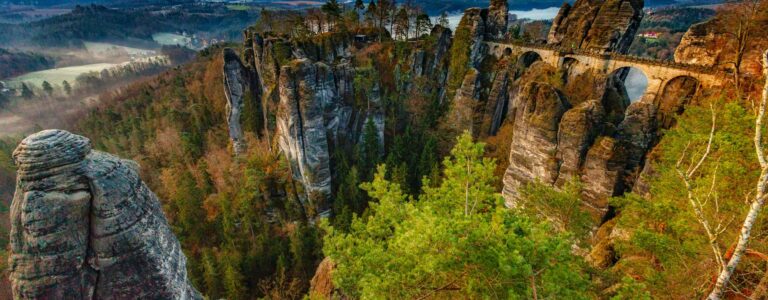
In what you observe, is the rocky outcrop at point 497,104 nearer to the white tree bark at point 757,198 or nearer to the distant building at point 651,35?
the white tree bark at point 757,198

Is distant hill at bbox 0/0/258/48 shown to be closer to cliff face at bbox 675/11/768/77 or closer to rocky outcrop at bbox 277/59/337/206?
rocky outcrop at bbox 277/59/337/206

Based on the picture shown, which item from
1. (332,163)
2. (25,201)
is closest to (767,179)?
(25,201)

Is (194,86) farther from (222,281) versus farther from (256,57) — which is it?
(222,281)

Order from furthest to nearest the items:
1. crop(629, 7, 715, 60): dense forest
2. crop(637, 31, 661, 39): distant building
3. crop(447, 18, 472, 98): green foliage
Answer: crop(637, 31, 661, 39): distant building, crop(629, 7, 715, 60): dense forest, crop(447, 18, 472, 98): green foliage

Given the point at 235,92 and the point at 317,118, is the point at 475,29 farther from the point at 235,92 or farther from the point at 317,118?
the point at 235,92

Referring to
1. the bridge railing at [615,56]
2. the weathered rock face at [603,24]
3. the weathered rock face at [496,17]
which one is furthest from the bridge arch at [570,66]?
the weathered rock face at [496,17]

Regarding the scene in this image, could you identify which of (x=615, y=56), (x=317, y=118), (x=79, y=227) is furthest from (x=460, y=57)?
(x=79, y=227)

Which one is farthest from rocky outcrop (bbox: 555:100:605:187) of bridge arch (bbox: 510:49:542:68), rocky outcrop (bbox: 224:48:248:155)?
rocky outcrop (bbox: 224:48:248:155)
